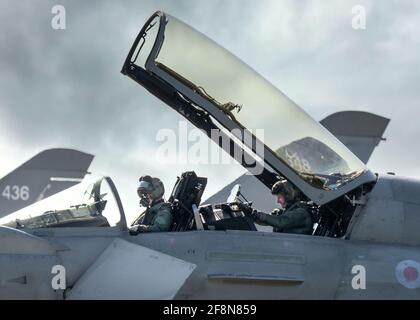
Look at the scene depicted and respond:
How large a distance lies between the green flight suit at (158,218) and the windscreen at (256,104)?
4.15 ft

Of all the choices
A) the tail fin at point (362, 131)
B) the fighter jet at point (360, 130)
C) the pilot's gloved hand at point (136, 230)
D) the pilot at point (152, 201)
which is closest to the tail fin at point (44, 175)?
the fighter jet at point (360, 130)

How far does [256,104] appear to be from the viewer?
370 inches

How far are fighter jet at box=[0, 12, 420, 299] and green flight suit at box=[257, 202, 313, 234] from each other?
7.5 inches

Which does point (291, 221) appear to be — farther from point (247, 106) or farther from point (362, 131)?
point (362, 131)

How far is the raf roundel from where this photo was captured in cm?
884

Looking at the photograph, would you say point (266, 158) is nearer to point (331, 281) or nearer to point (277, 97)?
point (277, 97)

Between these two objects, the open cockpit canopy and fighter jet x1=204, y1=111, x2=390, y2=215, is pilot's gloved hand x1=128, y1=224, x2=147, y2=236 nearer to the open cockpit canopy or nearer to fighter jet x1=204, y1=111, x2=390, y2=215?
the open cockpit canopy

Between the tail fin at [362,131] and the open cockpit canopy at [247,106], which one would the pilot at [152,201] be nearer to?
the open cockpit canopy at [247,106]

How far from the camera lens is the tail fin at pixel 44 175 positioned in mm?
24906

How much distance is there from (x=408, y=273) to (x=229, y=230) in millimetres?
1962

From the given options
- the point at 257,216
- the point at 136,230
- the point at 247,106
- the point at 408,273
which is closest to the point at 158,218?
the point at 136,230

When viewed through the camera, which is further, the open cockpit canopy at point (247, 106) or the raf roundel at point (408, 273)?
the open cockpit canopy at point (247, 106)

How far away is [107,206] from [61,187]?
1821 cm
